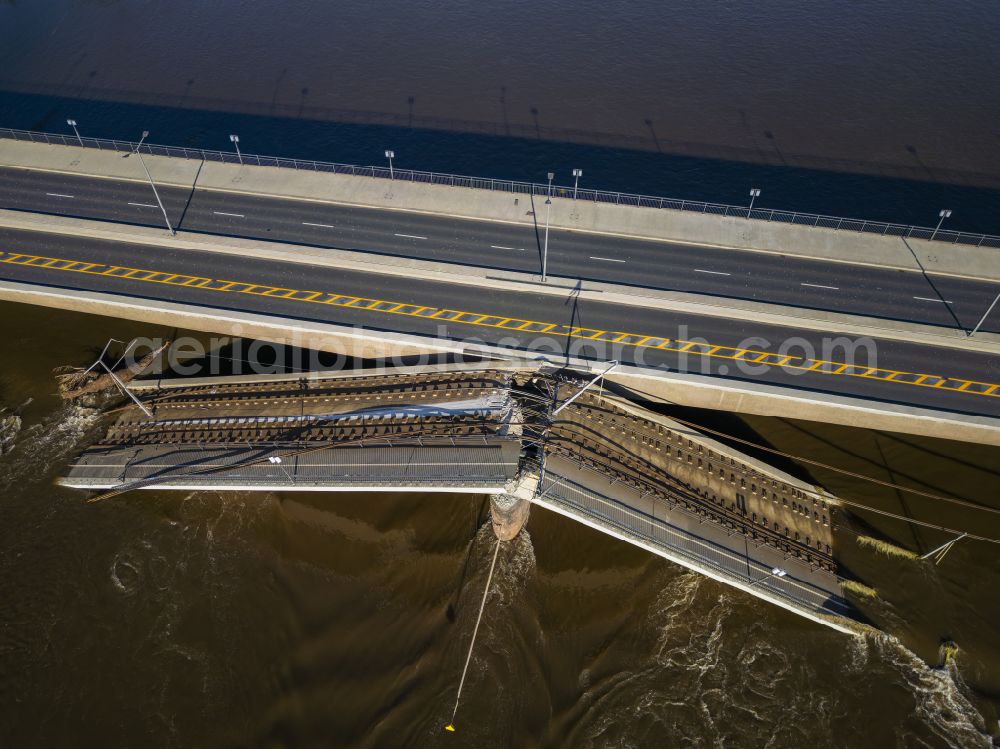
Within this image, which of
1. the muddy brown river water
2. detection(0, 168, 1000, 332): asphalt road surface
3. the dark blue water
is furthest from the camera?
the dark blue water

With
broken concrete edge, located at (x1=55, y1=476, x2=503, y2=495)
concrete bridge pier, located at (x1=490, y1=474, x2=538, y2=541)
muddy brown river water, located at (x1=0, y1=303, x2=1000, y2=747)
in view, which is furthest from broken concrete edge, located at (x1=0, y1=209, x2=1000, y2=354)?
broken concrete edge, located at (x1=55, y1=476, x2=503, y2=495)

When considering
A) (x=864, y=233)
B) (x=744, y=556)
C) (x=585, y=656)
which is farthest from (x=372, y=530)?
(x=864, y=233)

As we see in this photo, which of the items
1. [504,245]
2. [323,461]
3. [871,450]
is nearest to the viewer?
[323,461]

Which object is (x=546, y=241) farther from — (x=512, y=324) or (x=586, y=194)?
(x=586, y=194)

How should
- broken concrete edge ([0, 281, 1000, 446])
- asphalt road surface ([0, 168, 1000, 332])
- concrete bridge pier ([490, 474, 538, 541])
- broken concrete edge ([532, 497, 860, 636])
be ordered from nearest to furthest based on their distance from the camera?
broken concrete edge ([532, 497, 860, 636])
concrete bridge pier ([490, 474, 538, 541])
broken concrete edge ([0, 281, 1000, 446])
asphalt road surface ([0, 168, 1000, 332])

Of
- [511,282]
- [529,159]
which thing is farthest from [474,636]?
[529,159]

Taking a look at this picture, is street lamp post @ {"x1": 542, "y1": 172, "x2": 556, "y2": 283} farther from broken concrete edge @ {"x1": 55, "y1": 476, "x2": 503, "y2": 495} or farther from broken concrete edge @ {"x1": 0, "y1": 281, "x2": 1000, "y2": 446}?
broken concrete edge @ {"x1": 55, "y1": 476, "x2": 503, "y2": 495}

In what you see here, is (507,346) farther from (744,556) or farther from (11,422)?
(11,422)
